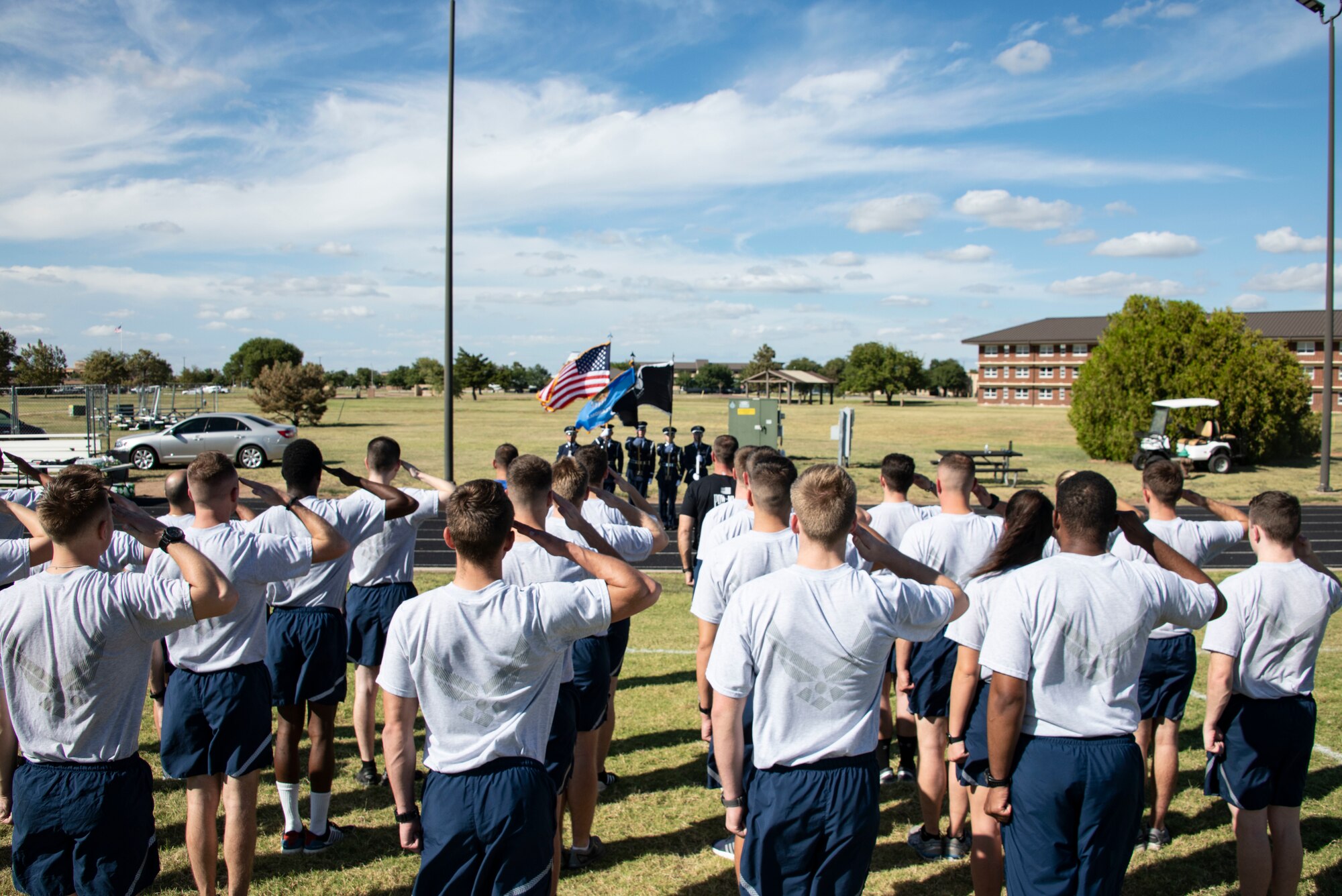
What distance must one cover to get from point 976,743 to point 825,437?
37.5 metres

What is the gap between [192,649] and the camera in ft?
11.9

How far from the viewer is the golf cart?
90.9ft

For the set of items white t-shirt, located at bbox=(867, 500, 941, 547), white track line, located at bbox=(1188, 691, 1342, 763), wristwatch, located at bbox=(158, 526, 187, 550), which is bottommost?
white track line, located at bbox=(1188, 691, 1342, 763)

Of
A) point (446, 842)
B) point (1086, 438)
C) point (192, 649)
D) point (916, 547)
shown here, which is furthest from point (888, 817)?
point (1086, 438)

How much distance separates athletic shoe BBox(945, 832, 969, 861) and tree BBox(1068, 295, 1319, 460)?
29.9 metres

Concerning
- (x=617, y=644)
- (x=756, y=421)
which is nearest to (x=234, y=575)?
(x=617, y=644)

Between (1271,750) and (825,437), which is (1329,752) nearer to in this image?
(1271,750)

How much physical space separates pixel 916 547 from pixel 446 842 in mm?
2887

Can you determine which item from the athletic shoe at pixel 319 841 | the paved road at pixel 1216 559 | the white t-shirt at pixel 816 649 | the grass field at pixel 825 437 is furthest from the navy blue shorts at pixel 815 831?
the grass field at pixel 825 437

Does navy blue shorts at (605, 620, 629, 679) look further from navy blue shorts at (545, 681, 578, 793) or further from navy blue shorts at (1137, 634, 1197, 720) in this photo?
navy blue shorts at (1137, 634, 1197, 720)

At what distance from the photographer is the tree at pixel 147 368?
64.3 m

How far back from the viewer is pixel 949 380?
408 feet

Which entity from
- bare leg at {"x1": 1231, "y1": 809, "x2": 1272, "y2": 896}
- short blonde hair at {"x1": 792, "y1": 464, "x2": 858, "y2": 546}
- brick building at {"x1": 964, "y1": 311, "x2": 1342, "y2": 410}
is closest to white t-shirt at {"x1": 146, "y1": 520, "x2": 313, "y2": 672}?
short blonde hair at {"x1": 792, "y1": 464, "x2": 858, "y2": 546}

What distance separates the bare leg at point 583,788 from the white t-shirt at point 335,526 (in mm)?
1522
